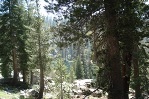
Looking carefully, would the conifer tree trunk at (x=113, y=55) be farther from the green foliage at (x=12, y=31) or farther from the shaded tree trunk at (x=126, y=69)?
the green foliage at (x=12, y=31)

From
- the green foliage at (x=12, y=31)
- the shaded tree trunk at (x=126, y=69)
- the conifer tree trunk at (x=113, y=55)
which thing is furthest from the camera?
the green foliage at (x=12, y=31)

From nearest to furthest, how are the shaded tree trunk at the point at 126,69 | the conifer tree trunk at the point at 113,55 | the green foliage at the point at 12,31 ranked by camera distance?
the conifer tree trunk at the point at 113,55, the shaded tree trunk at the point at 126,69, the green foliage at the point at 12,31

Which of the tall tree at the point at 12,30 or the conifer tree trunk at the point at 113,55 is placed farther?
the tall tree at the point at 12,30

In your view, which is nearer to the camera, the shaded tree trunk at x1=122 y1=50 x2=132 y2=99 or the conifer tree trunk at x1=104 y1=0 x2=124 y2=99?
the conifer tree trunk at x1=104 y1=0 x2=124 y2=99

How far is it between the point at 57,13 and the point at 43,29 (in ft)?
73.5

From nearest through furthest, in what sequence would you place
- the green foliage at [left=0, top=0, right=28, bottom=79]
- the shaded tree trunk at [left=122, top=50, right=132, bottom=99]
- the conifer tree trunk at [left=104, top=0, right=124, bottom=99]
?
the conifer tree trunk at [left=104, top=0, right=124, bottom=99] → the shaded tree trunk at [left=122, top=50, right=132, bottom=99] → the green foliage at [left=0, top=0, right=28, bottom=79]

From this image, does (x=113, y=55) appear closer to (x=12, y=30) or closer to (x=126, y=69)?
(x=126, y=69)

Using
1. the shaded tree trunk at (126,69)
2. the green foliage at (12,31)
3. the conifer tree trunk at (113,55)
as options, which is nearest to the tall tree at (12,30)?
the green foliage at (12,31)

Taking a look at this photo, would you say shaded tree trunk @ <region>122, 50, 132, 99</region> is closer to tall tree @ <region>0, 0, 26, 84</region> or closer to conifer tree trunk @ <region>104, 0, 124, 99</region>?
conifer tree trunk @ <region>104, 0, 124, 99</region>

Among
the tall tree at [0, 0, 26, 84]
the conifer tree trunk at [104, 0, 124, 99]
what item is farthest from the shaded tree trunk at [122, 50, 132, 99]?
the tall tree at [0, 0, 26, 84]

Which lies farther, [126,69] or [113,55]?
[126,69]

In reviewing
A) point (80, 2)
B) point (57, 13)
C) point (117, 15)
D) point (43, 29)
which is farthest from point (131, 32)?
point (43, 29)

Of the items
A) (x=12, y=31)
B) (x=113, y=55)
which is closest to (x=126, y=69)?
(x=113, y=55)

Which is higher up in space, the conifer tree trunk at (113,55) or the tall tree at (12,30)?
the tall tree at (12,30)
